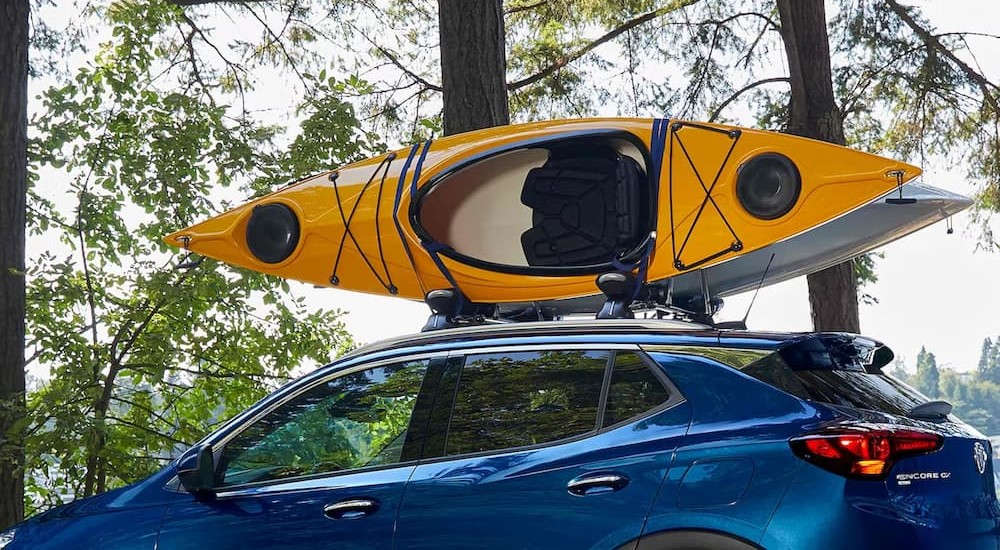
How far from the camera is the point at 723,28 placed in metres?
14.7

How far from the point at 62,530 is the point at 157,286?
5618 millimetres

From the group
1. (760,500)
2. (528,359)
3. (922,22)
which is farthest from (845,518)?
(922,22)

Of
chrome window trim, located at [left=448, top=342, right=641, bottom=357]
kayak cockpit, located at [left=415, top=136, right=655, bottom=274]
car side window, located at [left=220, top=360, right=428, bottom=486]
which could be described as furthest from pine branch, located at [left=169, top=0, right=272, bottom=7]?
chrome window trim, located at [left=448, top=342, right=641, bottom=357]

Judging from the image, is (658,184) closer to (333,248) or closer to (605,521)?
(333,248)

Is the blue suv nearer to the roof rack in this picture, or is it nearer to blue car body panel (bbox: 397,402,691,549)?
blue car body panel (bbox: 397,402,691,549)

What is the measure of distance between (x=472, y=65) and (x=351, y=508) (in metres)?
4.70

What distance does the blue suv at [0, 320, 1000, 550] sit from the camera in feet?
10.8

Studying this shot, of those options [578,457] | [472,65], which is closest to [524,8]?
[472,65]

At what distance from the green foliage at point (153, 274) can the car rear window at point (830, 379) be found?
6868 millimetres

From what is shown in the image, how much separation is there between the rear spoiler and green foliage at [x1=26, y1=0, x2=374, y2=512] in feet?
22.4

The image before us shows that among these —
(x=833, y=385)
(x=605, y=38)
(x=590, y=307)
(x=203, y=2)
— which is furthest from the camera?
(x=605, y=38)

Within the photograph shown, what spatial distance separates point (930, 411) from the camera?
11.7 feet

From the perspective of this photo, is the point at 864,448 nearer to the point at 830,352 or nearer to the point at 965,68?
the point at 830,352

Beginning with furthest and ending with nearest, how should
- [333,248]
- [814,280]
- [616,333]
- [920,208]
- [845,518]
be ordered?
[814,280] → [333,248] → [920,208] → [616,333] → [845,518]
